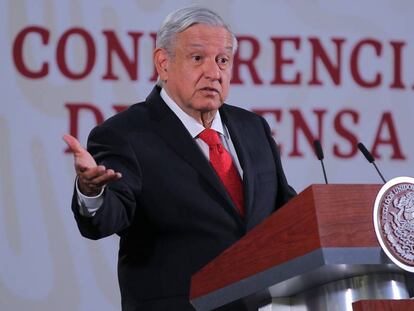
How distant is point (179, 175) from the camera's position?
264 centimetres

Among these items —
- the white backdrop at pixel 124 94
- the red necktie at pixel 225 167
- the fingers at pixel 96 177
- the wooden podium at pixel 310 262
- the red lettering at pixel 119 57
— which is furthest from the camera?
the red lettering at pixel 119 57

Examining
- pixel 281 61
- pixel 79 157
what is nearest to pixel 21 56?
pixel 281 61

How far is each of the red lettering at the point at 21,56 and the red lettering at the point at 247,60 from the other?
698 mm

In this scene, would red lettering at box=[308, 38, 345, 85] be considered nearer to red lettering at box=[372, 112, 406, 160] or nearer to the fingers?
red lettering at box=[372, 112, 406, 160]

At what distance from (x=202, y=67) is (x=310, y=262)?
86 centimetres

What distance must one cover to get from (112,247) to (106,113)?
48cm

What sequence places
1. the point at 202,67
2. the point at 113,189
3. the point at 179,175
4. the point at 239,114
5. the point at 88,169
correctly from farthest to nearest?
1. the point at 239,114
2. the point at 202,67
3. the point at 179,175
4. the point at 113,189
5. the point at 88,169

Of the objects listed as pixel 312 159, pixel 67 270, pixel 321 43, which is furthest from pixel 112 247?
pixel 321 43

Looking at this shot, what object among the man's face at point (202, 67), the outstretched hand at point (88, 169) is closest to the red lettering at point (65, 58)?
the man's face at point (202, 67)

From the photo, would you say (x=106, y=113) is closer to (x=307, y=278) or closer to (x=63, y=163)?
(x=63, y=163)

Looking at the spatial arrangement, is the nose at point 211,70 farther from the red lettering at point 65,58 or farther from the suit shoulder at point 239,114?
the red lettering at point 65,58

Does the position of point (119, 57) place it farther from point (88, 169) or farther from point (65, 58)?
point (88, 169)

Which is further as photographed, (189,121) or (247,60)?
(247,60)

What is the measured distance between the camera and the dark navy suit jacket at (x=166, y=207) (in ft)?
8.42
